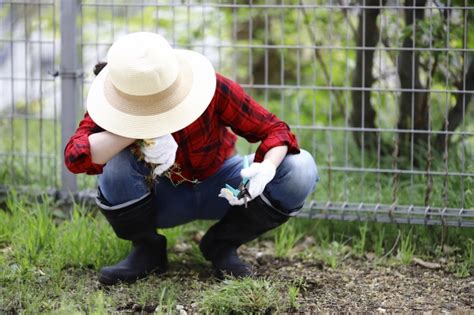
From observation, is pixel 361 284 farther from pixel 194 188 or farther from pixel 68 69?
pixel 68 69


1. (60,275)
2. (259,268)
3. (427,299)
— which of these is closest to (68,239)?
(60,275)

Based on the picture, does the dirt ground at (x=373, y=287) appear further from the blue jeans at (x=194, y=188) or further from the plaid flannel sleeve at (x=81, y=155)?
the plaid flannel sleeve at (x=81, y=155)

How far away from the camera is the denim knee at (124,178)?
2861 millimetres

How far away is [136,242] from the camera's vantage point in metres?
3.09

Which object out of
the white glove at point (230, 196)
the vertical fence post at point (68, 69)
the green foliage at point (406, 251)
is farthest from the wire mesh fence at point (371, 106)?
the white glove at point (230, 196)

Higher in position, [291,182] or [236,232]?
[291,182]

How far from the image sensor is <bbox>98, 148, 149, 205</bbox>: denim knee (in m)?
2.86

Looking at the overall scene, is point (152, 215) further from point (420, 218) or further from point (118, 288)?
point (420, 218)

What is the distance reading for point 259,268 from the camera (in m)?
3.29

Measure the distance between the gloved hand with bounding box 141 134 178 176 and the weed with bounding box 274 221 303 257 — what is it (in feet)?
2.71

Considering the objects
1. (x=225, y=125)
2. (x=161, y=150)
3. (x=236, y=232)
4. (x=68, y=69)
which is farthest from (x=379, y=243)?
(x=68, y=69)

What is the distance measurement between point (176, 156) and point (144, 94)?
1.24ft

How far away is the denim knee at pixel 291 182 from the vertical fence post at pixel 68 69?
4.12ft

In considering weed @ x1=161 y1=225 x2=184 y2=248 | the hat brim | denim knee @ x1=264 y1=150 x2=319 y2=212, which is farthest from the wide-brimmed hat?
weed @ x1=161 y1=225 x2=184 y2=248
